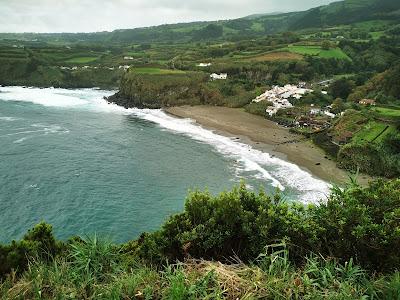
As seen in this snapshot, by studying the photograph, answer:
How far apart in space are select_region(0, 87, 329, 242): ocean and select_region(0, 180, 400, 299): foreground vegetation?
9.02 ft

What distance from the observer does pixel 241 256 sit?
17.3 metres

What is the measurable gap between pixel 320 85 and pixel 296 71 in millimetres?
12360

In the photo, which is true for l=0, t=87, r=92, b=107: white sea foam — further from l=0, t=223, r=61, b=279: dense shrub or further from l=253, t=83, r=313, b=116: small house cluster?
l=0, t=223, r=61, b=279: dense shrub

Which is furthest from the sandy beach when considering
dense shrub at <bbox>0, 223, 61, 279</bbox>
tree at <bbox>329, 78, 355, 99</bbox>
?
dense shrub at <bbox>0, 223, 61, 279</bbox>

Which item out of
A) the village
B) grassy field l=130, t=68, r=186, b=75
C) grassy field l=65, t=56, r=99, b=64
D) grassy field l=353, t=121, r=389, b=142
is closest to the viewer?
grassy field l=353, t=121, r=389, b=142

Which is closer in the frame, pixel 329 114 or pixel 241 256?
pixel 241 256

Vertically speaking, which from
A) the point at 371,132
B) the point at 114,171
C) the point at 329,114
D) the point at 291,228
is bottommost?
the point at 329,114

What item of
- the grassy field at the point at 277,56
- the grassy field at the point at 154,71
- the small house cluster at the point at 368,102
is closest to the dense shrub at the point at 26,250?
the small house cluster at the point at 368,102

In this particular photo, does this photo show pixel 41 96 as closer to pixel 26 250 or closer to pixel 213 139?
pixel 213 139

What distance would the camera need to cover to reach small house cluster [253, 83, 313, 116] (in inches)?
3173

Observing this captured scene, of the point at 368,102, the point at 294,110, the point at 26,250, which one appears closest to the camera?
the point at 26,250

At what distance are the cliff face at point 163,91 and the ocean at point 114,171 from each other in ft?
41.7

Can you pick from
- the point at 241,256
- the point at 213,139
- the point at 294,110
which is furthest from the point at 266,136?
the point at 241,256

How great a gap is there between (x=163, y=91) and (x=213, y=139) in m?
33.3
